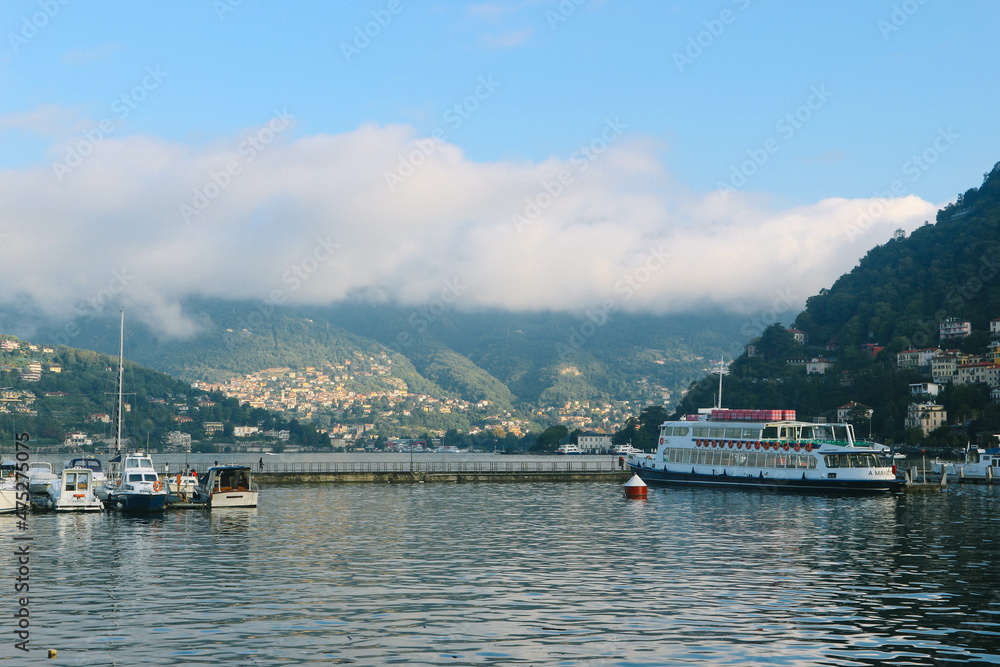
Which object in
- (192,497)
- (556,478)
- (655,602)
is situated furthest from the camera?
(556,478)

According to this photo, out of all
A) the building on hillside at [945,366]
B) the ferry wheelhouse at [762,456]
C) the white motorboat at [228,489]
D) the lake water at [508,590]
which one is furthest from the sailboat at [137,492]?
the building on hillside at [945,366]

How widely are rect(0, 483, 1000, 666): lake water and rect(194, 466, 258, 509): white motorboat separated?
488cm

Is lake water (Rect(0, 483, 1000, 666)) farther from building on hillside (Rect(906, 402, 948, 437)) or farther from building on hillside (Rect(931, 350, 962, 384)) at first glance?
building on hillside (Rect(931, 350, 962, 384))

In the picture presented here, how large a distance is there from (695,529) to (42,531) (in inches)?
1311

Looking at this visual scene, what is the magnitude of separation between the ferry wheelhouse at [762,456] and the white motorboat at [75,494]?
5214 centimetres

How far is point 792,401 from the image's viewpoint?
189125 mm

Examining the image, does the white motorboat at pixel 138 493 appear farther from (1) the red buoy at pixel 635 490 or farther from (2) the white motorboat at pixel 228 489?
A: (1) the red buoy at pixel 635 490

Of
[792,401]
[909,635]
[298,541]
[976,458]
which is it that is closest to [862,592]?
[909,635]

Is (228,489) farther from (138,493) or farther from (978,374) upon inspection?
(978,374)

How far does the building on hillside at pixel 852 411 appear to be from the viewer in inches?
6786

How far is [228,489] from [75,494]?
927 centimetres

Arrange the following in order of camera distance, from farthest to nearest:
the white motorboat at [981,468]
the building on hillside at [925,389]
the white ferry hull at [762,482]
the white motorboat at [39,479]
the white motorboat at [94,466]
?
the building on hillside at [925,389] → the white motorboat at [981,468] → the white ferry hull at [762,482] → the white motorboat at [94,466] → the white motorboat at [39,479]

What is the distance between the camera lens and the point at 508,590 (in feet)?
91.1

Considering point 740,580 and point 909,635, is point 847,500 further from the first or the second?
point 909,635
